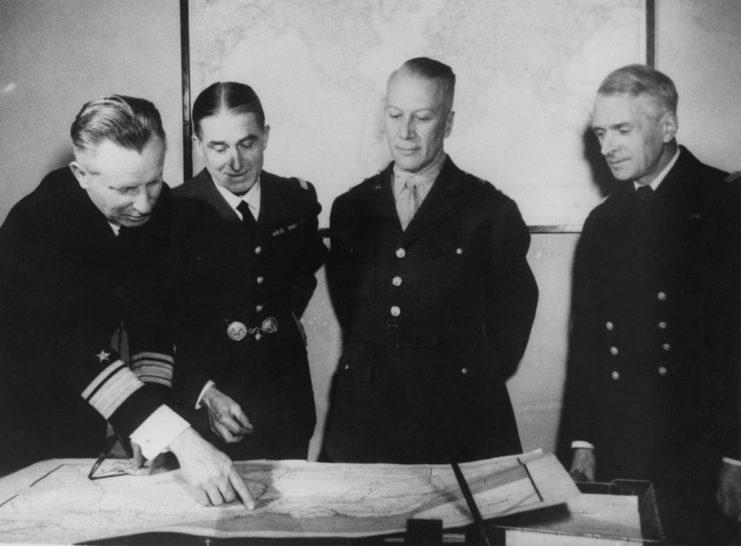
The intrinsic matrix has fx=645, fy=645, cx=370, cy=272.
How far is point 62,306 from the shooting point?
1224 millimetres

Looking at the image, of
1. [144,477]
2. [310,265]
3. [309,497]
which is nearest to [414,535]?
[309,497]

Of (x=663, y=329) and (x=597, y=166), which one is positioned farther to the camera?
(x=597, y=166)

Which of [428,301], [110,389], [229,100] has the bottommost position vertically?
[110,389]

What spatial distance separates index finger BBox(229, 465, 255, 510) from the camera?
0.92 meters

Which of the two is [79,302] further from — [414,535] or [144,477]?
[414,535]

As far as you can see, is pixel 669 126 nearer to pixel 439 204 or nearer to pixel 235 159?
pixel 439 204

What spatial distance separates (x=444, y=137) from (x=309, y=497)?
0.76 metres

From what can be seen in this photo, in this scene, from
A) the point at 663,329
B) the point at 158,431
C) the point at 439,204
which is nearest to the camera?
the point at 158,431

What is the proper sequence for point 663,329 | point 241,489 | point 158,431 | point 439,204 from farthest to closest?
point 439,204
point 663,329
point 158,431
point 241,489

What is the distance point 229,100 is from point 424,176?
0.44 meters

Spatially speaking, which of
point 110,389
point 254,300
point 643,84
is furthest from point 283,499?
point 643,84

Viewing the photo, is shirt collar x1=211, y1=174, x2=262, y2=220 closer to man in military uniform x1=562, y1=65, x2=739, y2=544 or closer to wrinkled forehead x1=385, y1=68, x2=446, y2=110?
wrinkled forehead x1=385, y1=68, x2=446, y2=110

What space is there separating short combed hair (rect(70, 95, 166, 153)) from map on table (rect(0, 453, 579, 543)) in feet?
1.92

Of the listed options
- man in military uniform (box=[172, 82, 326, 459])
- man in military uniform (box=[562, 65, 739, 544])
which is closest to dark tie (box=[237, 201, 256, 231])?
man in military uniform (box=[172, 82, 326, 459])
